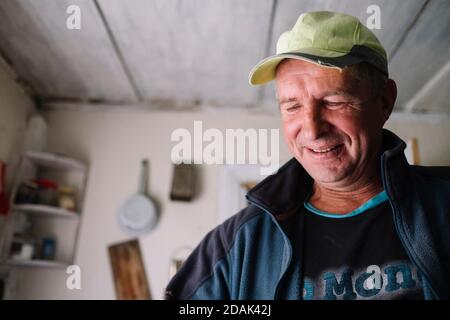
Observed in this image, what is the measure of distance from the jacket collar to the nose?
0.12 metres

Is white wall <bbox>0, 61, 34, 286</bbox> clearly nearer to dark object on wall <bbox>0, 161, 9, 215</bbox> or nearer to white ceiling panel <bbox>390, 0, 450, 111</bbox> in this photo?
dark object on wall <bbox>0, 161, 9, 215</bbox>

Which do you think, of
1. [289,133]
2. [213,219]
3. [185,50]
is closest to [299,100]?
[289,133]

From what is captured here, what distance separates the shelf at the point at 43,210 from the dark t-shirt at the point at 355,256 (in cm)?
129

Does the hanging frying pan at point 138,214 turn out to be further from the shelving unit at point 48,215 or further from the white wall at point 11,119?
the white wall at point 11,119

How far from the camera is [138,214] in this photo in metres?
1.68

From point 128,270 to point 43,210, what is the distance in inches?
17.7

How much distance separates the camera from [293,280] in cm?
54

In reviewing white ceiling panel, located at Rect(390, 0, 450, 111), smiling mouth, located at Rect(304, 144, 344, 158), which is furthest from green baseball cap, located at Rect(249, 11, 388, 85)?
white ceiling panel, located at Rect(390, 0, 450, 111)

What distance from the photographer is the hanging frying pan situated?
1.66m

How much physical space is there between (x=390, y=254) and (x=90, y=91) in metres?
1.63

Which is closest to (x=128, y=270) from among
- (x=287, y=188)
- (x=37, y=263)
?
(x=37, y=263)

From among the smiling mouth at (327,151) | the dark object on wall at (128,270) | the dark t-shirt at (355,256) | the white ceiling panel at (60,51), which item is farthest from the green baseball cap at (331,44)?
the dark object on wall at (128,270)

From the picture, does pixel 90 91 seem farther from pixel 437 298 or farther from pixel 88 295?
pixel 437 298

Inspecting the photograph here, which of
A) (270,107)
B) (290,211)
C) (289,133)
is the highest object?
(270,107)
